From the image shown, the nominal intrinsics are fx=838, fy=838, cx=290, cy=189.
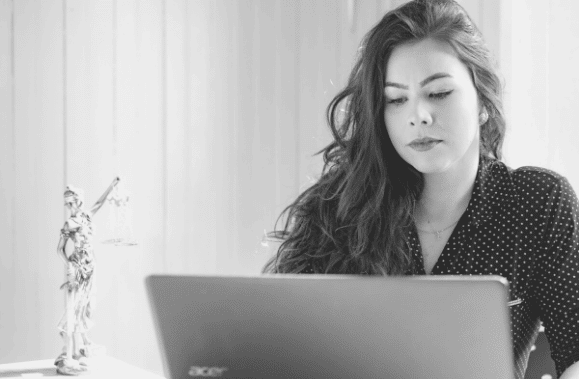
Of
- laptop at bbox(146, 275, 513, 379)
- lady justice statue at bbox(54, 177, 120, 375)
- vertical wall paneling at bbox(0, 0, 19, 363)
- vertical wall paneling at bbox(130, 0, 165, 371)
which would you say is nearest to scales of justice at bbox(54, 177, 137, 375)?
lady justice statue at bbox(54, 177, 120, 375)

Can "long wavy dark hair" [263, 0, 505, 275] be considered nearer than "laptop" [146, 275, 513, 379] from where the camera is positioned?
No

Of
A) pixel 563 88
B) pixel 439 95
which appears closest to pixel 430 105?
pixel 439 95

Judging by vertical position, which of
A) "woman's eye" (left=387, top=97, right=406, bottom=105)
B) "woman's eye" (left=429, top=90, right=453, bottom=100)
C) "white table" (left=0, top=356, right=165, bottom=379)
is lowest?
"white table" (left=0, top=356, right=165, bottom=379)

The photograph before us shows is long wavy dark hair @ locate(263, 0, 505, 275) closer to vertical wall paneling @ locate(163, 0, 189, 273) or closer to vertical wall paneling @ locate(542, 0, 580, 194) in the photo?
vertical wall paneling @ locate(542, 0, 580, 194)

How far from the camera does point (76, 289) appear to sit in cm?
187

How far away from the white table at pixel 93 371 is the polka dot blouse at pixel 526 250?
2.18ft

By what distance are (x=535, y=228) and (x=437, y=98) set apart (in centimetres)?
32

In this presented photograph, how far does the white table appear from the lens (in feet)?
6.05

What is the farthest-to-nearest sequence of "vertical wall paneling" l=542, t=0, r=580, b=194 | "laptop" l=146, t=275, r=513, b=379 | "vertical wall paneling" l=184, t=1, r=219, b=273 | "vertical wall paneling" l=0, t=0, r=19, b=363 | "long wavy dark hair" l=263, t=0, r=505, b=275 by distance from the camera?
1. "vertical wall paneling" l=184, t=1, r=219, b=273
2. "vertical wall paneling" l=0, t=0, r=19, b=363
3. "vertical wall paneling" l=542, t=0, r=580, b=194
4. "long wavy dark hair" l=263, t=0, r=505, b=275
5. "laptop" l=146, t=275, r=513, b=379

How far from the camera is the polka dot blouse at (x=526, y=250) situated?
160 cm

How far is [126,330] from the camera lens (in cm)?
261

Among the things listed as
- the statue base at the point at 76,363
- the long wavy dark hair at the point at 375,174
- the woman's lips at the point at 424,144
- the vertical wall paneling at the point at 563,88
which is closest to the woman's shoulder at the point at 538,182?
the long wavy dark hair at the point at 375,174

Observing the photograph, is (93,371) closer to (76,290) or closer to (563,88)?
(76,290)

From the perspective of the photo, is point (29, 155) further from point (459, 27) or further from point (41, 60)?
point (459, 27)
